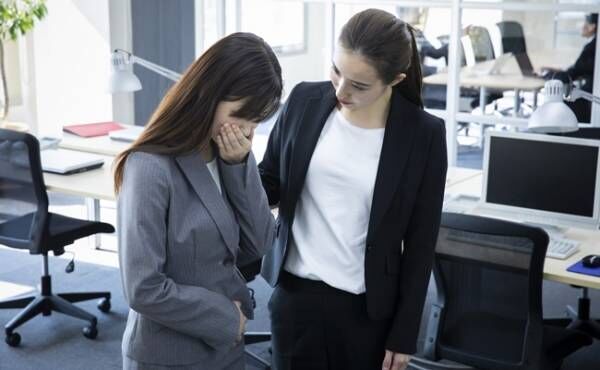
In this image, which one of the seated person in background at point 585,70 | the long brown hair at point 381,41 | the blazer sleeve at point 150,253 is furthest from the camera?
the seated person in background at point 585,70

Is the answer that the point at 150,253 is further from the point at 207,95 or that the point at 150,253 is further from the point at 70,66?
the point at 70,66

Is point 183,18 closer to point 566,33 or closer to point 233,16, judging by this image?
point 233,16

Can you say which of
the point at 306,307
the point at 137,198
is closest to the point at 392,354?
the point at 306,307

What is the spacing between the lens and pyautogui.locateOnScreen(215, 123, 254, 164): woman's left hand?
5.90ft

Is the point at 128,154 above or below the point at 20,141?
above

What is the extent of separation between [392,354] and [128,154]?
810mm

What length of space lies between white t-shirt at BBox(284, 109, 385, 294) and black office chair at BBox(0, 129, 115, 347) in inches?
83.3

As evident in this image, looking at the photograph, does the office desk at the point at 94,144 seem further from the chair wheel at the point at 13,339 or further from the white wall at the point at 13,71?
the white wall at the point at 13,71

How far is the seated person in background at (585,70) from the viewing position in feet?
17.6

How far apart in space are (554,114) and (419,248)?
1.48 meters

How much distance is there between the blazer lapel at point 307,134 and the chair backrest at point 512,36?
3743mm

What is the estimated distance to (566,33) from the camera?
5469 mm

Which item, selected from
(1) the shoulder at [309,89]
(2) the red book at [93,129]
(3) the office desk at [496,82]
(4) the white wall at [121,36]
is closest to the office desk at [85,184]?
(2) the red book at [93,129]

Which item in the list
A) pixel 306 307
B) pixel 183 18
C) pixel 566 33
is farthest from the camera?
pixel 183 18
